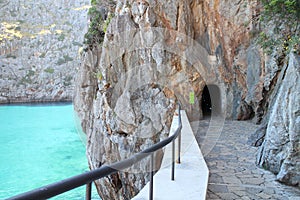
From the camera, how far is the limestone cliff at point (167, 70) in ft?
32.6

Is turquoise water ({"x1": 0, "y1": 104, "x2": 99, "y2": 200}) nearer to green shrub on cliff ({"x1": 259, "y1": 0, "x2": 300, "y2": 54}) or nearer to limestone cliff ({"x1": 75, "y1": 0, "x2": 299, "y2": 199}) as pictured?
limestone cliff ({"x1": 75, "y1": 0, "x2": 299, "y2": 199})

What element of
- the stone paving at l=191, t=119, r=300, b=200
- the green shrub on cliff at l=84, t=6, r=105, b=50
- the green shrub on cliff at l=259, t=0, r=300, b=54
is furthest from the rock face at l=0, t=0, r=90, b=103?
the stone paving at l=191, t=119, r=300, b=200

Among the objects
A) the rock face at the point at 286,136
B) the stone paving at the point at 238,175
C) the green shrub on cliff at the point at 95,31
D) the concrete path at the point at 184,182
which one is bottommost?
the stone paving at the point at 238,175

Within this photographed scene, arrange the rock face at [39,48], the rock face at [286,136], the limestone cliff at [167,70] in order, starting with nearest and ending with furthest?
the rock face at [286,136] → the limestone cliff at [167,70] → the rock face at [39,48]

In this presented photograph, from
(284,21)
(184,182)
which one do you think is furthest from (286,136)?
(284,21)

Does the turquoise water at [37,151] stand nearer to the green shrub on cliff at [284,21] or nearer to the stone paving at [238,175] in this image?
the stone paving at [238,175]

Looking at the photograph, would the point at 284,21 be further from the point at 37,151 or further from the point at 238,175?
the point at 37,151

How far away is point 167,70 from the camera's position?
11609 mm

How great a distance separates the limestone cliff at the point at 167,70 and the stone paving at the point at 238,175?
10.7 feet

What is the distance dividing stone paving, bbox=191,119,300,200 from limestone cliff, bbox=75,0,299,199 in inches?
129

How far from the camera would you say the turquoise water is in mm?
17984

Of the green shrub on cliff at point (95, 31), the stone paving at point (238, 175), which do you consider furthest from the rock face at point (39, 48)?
the stone paving at point (238, 175)

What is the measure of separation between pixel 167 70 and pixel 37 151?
56.3 ft

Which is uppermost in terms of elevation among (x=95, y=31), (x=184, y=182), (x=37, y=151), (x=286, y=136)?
(x=95, y=31)
